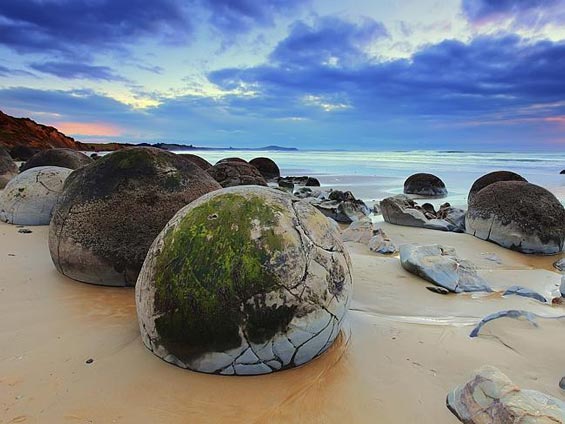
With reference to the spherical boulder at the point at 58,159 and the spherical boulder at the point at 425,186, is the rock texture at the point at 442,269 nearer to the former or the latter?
the spherical boulder at the point at 58,159

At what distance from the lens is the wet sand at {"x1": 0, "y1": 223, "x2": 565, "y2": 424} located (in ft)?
8.27

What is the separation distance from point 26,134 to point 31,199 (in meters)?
52.5

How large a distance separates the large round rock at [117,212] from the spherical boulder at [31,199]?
10.3 feet

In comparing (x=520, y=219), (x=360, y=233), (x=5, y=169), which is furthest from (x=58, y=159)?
(x=520, y=219)

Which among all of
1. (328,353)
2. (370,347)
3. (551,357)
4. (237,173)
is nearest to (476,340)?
(551,357)

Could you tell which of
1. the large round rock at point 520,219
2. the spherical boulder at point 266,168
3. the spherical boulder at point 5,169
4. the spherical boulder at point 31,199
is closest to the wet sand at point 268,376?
the large round rock at point 520,219

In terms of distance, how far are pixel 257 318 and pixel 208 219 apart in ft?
2.71

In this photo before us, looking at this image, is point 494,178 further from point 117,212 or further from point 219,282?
point 219,282

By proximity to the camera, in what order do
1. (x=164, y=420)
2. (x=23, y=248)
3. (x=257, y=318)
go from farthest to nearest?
1. (x=23, y=248)
2. (x=257, y=318)
3. (x=164, y=420)

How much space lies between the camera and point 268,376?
284 centimetres

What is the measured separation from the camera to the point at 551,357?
320 cm

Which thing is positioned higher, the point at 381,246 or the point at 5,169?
the point at 5,169

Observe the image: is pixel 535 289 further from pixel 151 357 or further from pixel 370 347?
pixel 151 357

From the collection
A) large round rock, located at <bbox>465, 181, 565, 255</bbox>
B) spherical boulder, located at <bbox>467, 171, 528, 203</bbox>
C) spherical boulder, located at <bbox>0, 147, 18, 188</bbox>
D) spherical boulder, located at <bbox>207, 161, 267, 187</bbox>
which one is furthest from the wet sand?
spherical boulder, located at <bbox>0, 147, 18, 188</bbox>
